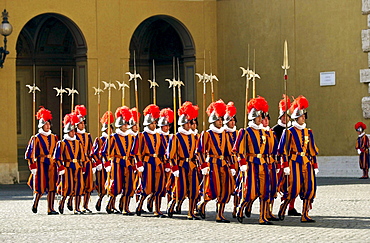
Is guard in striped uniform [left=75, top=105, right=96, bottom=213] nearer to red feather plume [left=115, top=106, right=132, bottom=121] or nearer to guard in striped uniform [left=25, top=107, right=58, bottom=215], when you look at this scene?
guard in striped uniform [left=25, top=107, right=58, bottom=215]

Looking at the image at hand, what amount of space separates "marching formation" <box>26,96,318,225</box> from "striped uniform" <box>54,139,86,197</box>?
0.6 inches

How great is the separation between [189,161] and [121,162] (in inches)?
60.0

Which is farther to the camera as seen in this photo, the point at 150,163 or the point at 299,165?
the point at 150,163

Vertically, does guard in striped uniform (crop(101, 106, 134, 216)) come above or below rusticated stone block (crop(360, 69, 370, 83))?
below

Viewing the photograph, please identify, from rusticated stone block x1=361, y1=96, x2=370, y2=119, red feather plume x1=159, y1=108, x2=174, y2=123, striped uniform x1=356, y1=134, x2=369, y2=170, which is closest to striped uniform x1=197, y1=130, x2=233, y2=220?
red feather plume x1=159, y1=108, x2=174, y2=123

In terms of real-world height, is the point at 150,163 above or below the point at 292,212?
above

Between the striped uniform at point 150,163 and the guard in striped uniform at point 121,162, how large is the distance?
385mm

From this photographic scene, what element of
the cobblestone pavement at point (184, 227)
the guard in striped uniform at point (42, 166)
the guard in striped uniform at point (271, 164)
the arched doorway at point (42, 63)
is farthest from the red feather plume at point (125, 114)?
the arched doorway at point (42, 63)

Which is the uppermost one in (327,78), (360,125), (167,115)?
(327,78)

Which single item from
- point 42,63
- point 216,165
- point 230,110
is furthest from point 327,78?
point 216,165

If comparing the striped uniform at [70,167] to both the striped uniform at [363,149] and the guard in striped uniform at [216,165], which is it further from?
the striped uniform at [363,149]

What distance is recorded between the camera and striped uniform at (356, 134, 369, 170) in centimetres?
2233

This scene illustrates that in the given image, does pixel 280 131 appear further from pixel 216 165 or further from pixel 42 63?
pixel 42 63

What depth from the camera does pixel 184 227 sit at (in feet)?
41.4
